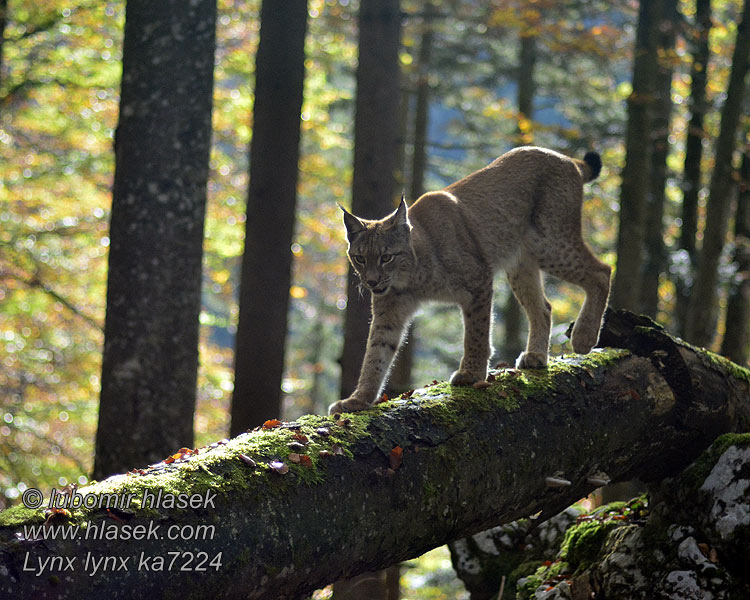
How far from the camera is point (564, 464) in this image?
175 inches

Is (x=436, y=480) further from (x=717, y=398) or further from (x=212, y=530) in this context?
(x=717, y=398)

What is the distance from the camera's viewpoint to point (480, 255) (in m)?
5.41

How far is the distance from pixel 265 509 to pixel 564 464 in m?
2.07

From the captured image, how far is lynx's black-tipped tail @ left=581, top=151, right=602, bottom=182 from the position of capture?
6.46 meters

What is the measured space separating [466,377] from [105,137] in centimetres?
1087

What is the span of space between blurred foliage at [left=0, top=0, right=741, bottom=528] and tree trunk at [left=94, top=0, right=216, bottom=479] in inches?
153

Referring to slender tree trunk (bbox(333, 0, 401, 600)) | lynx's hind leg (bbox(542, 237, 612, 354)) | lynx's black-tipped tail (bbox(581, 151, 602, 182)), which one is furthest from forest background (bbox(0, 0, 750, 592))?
lynx's black-tipped tail (bbox(581, 151, 602, 182))

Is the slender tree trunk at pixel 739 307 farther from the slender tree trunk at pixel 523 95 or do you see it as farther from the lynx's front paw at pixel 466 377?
the lynx's front paw at pixel 466 377

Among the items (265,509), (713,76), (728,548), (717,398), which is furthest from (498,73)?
(265,509)

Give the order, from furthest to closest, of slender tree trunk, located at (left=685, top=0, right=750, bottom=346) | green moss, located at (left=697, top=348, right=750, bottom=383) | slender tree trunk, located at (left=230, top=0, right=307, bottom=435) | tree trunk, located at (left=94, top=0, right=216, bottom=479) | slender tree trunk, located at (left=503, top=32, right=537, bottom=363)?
slender tree trunk, located at (left=503, top=32, right=537, bottom=363) → slender tree trunk, located at (left=685, top=0, right=750, bottom=346) → slender tree trunk, located at (left=230, top=0, right=307, bottom=435) → green moss, located at (left=697, top=348, right=750, bottom=383) → tree trunk, located at (left=94, top=0, right=216, bottom=479)

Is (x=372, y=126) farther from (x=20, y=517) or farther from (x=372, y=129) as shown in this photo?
(x=20, y=517)

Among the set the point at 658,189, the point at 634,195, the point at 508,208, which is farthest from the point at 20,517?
the point at 658,189

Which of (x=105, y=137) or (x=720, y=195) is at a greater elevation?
(x=105, y=137)

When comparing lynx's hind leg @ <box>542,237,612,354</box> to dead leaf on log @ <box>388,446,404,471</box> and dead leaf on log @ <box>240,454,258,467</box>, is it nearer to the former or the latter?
dead leaf on log @ <box>388,446,404,471</box>
